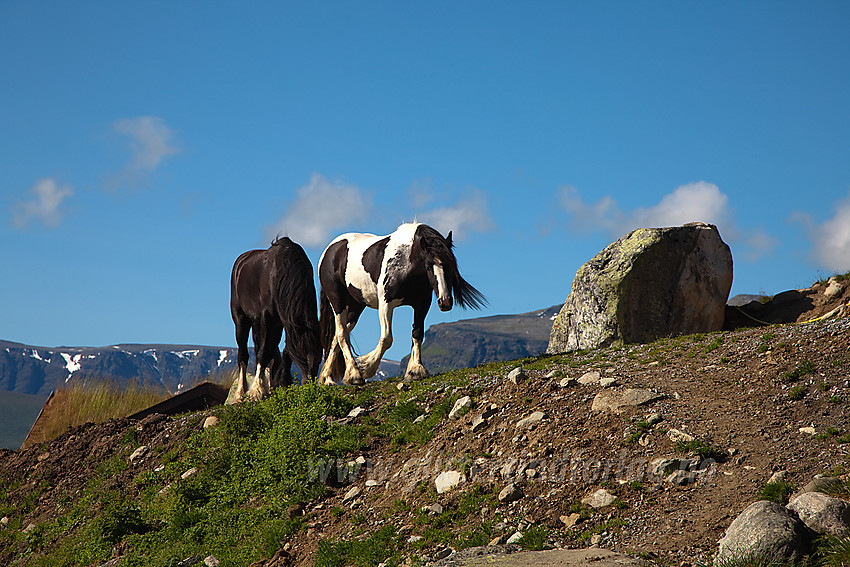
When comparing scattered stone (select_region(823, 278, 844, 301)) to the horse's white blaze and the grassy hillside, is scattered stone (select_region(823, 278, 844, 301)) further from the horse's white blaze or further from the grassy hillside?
the grassy hillside

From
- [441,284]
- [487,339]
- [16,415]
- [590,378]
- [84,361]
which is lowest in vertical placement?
[590,378]

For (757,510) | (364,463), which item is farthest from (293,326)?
(757,510)

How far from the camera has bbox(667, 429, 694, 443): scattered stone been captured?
25.5 feet

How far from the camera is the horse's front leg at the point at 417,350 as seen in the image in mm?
11922

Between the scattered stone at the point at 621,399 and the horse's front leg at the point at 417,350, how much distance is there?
359 cm

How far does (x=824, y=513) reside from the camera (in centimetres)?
599

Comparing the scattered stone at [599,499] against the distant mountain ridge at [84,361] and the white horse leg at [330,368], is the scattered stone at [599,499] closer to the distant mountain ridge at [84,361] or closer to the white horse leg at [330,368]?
the white horse leg at [330,368]

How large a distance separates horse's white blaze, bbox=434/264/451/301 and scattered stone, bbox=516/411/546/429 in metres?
3.13

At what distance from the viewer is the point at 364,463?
9.49 metres

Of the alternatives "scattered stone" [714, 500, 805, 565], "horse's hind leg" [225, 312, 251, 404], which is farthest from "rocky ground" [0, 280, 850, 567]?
"horse's hind leg" [225, 312, 251, 404]

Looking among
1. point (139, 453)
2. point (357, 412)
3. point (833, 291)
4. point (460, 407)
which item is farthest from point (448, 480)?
point (833, 291)

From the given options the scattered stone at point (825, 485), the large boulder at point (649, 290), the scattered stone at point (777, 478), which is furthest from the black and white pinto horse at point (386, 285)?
the scattered stone at point (825, 485)

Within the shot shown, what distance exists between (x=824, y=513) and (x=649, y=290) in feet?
29.1

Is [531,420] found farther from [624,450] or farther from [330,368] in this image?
[330,368]
